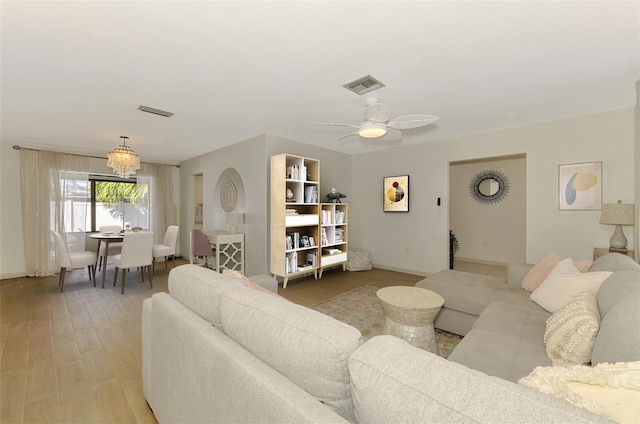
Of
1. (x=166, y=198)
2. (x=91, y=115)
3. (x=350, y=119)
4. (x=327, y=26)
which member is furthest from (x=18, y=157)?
(x=327, y=26)

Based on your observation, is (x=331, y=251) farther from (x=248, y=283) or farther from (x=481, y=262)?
(x=481, y=262)

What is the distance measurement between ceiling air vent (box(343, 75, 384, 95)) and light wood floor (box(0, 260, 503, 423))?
2559 mm

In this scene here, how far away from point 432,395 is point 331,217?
417 centimetres

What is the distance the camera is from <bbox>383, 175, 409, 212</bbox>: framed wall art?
4.97 metres

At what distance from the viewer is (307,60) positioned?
209 cm

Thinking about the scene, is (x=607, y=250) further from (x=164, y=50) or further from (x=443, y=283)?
(x=164, y=50)

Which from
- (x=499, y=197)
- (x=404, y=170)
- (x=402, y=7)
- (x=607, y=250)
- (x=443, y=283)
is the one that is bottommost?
(x=443, y=283)

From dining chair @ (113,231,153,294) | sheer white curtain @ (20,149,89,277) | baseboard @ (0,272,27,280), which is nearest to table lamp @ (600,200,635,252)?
dining chair @ (113,231,153,294)

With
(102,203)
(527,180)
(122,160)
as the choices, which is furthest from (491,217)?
(102,203)

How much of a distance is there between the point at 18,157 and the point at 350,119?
5.81 meters

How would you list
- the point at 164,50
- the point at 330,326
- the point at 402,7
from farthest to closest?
1. the point at 164,50
2. the point at 402,7
3. the point at 330,326

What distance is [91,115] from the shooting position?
10.7 ft

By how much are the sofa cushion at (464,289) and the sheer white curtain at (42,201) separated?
6.33 m

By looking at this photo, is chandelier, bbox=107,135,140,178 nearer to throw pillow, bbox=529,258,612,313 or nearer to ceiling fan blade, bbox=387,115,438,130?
ceiling fan blade, bbox=387,115,438,130
